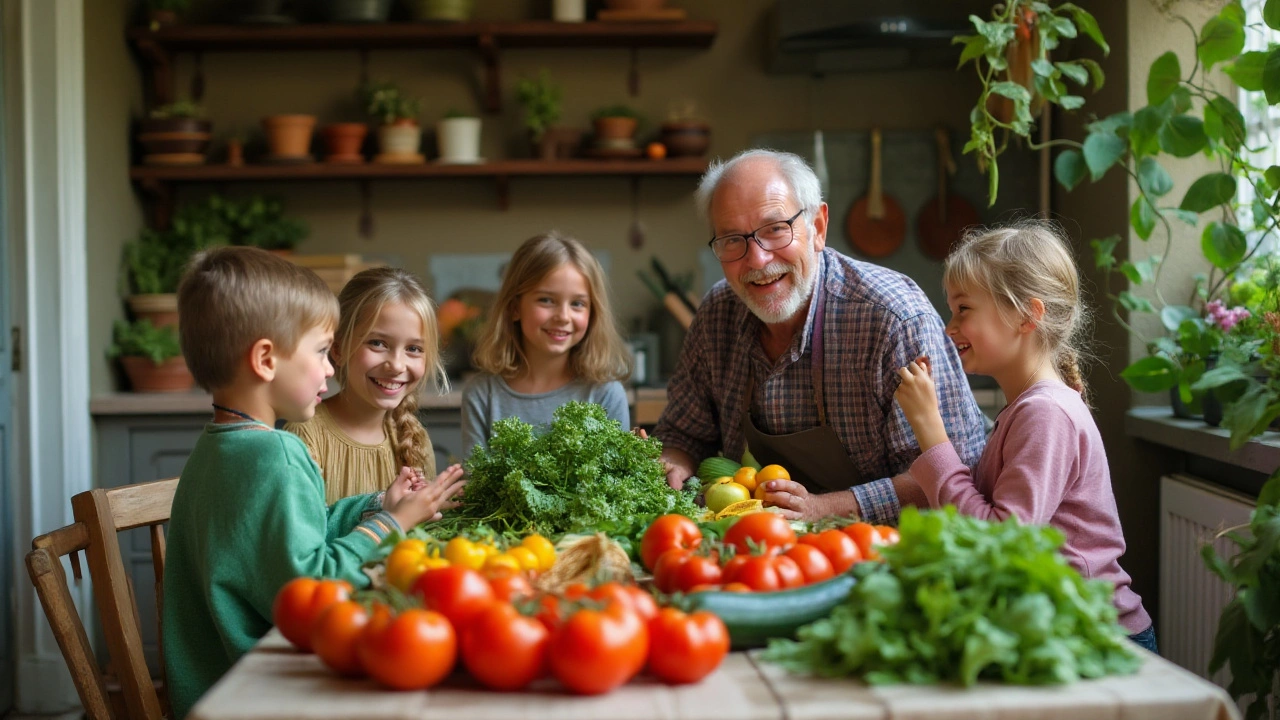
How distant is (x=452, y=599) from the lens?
3.92ft

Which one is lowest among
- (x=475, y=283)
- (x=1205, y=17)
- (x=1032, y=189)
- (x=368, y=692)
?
(x=368, y=692)

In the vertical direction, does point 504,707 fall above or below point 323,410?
below

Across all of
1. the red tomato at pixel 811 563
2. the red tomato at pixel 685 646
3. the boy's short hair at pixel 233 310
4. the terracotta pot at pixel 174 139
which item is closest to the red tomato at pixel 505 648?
the red tomato at pixel 685 646

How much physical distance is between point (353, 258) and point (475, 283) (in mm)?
544

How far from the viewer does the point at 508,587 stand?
1.25 metres

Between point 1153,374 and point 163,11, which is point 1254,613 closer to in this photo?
point 1153,374

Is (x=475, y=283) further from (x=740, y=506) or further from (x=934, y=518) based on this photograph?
(x=934, y=518)

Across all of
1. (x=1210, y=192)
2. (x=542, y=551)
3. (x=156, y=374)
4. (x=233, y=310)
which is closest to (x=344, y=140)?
(x=156, y=374)

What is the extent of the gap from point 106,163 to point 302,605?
3.37 meters

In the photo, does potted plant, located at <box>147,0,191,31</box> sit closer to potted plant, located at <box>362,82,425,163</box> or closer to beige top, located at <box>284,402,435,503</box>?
potted plant, located at <box>362,82,425,163</box>

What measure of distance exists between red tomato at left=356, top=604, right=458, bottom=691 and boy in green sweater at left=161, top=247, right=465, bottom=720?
1.38ft

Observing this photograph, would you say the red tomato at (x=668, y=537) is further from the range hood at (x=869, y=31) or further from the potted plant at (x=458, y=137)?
the potted plant at (x=458, y=137)

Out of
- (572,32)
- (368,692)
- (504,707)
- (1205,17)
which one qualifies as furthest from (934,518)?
(572,32)

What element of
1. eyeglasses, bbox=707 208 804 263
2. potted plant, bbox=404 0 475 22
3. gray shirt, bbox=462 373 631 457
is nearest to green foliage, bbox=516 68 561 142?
potted plant, bbox=404 0 475 22
